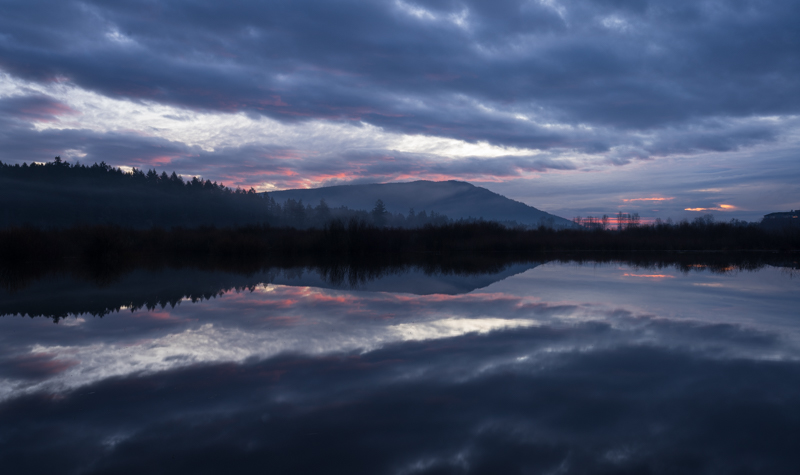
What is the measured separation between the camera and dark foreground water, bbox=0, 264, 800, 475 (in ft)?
9.34

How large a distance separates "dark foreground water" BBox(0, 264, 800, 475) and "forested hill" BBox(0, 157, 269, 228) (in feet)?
223

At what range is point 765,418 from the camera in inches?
133

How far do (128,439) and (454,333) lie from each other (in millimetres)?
4043

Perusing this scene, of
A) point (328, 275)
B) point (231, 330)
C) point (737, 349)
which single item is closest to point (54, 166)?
point (328, 275)

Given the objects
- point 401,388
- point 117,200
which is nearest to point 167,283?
point 401,388

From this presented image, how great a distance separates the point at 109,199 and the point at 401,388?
87.8 meters

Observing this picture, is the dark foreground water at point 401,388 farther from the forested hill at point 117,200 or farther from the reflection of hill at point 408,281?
the forested hill at point 117,200

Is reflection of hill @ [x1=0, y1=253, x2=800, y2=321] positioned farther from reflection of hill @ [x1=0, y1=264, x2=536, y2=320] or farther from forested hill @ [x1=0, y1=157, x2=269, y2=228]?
forested hill @ [x1=0, y1=157, x2=269, y2=228]

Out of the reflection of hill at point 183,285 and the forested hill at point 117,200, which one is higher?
the forested hill at point 117,200

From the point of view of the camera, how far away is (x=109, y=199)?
75812 millimetres

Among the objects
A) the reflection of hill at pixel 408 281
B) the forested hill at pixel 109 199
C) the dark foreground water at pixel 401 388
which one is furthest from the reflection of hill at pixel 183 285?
the forested hill at pixel 109 199

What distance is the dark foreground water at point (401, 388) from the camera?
2.85 metres

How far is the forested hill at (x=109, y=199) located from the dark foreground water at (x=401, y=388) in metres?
67.9

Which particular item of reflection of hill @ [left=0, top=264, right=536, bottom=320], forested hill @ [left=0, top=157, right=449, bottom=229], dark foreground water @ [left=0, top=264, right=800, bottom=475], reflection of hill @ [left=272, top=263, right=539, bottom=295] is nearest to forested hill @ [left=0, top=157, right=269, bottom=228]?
forested hill @ [left=0, top=157, right=449, bottom=229]
